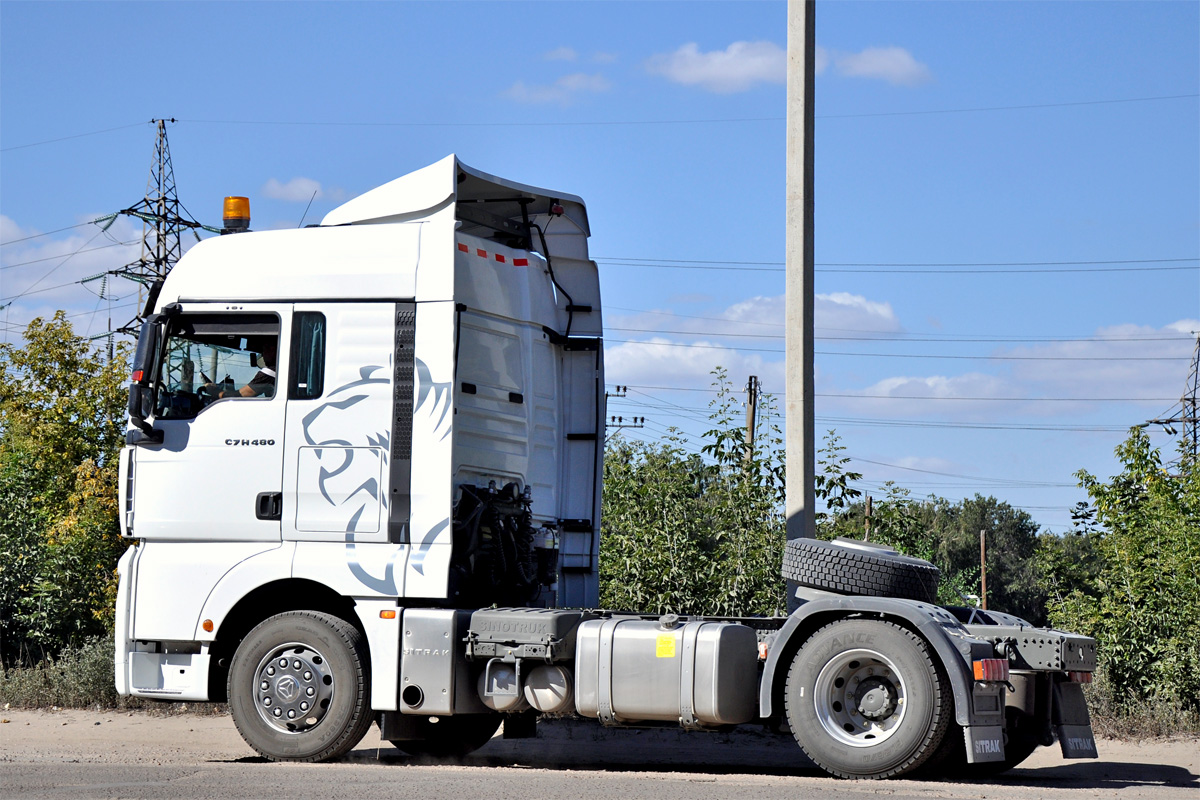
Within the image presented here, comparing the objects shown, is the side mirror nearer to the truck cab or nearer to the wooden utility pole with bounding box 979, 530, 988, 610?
the truck cab

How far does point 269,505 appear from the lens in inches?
358

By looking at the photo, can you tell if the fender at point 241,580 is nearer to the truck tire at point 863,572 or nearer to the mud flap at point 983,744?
the truck tire at point 863,572

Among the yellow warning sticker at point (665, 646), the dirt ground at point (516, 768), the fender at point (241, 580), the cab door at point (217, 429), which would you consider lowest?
the dirt ground at point (516, 768)

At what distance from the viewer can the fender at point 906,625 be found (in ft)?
25.5

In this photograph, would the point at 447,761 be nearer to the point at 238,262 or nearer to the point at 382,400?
the point at 382,400

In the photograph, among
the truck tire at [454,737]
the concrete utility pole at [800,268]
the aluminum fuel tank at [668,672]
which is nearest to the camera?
the aluminum fuel tank at [668,672]

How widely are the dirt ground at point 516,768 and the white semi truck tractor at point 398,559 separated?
451 millimetres

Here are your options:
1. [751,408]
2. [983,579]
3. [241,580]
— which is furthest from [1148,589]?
[751,408]

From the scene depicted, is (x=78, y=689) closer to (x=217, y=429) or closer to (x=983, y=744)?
(x=217, y=429)

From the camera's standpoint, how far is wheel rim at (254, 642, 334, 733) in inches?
353

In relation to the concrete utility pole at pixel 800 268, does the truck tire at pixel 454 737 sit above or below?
below

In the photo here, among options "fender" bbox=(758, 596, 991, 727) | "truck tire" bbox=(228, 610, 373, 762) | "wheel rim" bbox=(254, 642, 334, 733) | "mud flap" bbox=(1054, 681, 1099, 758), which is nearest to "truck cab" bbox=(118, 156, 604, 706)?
"truck tire" bbox=(228, 610, 373, 762)

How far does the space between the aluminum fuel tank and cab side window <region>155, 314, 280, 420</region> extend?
120 inches

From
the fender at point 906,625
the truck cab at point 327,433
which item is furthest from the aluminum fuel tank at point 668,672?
the truck cab at point 327,433
